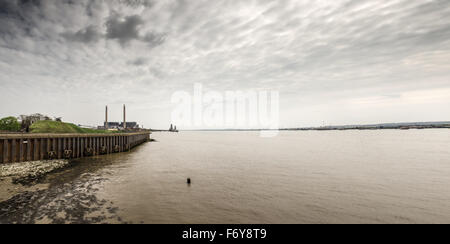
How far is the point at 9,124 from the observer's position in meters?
32.2

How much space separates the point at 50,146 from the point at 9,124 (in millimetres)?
24403

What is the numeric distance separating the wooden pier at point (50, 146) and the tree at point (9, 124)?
2044 cm

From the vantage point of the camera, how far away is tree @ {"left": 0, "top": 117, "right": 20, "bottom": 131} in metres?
31.8

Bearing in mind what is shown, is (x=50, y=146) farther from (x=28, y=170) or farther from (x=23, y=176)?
(x=23, y=176)

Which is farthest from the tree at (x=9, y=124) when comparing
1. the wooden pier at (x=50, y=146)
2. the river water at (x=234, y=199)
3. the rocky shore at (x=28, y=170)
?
the river water at (x=234, y=199)

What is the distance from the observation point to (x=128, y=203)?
27.7ft

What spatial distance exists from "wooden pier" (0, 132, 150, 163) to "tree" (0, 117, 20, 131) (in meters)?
20.4

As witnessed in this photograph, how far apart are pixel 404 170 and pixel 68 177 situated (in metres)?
26.5

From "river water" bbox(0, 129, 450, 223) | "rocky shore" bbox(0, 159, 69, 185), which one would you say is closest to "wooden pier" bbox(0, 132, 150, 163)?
"rocky shore" bbox(0, 159, 69, 185)

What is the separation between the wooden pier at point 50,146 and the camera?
15750mm

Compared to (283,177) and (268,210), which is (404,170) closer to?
(283,177)

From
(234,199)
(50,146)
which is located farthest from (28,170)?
(234,199)

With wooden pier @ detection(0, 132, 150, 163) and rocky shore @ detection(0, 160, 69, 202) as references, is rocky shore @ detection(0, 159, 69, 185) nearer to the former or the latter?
rocky shore @ detection(0, 160, 69, 202)
